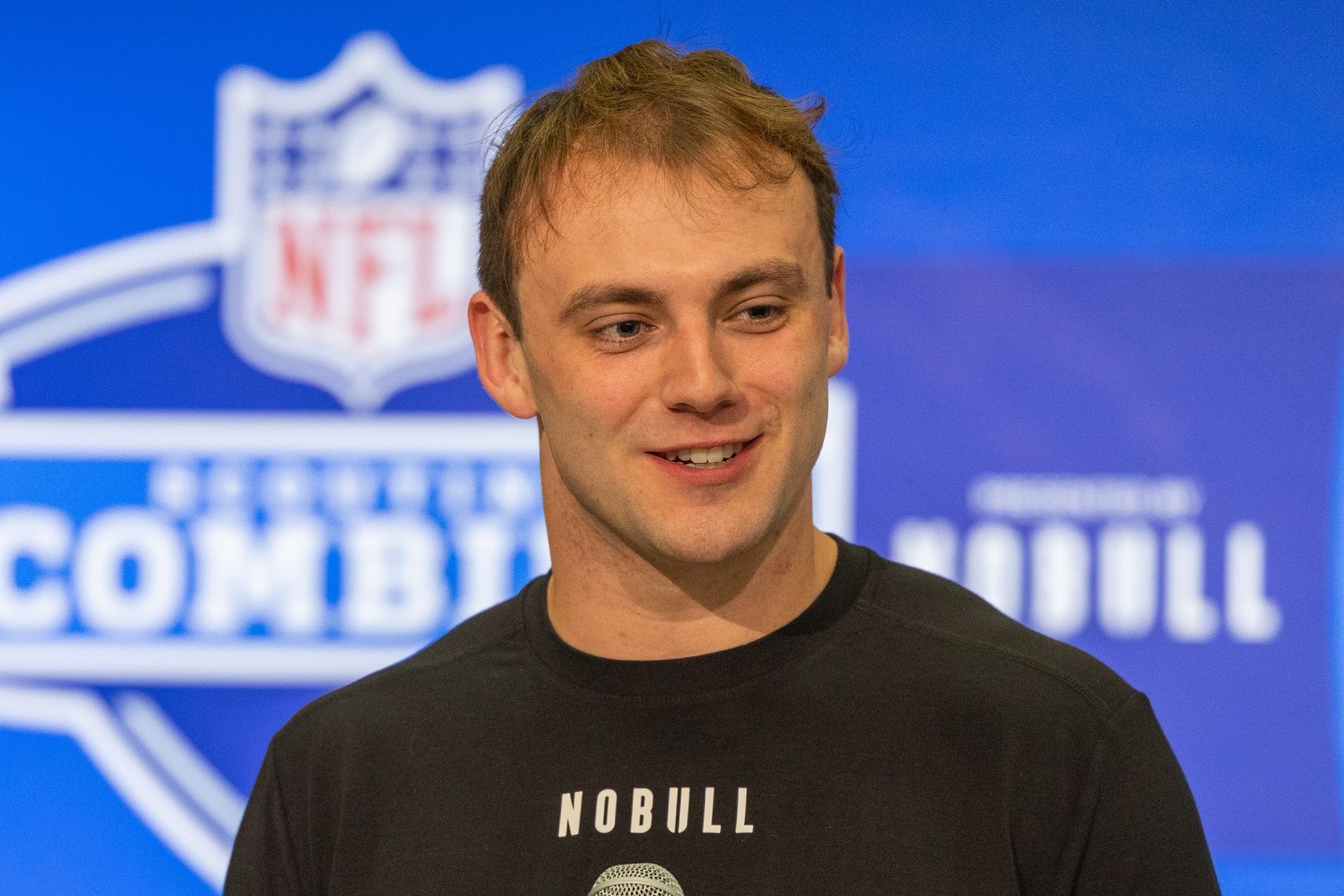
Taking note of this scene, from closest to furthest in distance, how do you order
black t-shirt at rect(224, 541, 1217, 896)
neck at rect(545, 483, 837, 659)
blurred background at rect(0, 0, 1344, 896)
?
1. black t-shirt at rect(224, 541, 1217, 896)
2. neck at rect(545, 483, 837, 659)
3. blurred background at rect(0, 0, 1344, 896)

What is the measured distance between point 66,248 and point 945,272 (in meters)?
1.53

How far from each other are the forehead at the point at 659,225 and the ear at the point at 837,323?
8 centimetres

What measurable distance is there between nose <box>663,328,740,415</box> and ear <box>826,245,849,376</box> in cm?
17

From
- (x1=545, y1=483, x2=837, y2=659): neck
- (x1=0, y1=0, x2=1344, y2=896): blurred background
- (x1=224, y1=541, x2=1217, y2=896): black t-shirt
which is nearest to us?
(x1=224, y1=541, x2=1217, y2=896): black t-shirt

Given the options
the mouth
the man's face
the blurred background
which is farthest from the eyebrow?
the blurred background

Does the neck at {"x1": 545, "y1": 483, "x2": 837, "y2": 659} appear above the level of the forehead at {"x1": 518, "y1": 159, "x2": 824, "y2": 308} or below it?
below

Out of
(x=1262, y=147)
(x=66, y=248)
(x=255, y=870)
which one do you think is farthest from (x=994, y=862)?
(x=66, y=248)

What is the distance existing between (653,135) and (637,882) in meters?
0.62

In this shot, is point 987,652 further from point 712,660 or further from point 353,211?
point 353,211

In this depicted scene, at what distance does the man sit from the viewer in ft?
3.81

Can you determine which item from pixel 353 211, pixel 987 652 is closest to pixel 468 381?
pixel 353 211

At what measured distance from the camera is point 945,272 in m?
2.43

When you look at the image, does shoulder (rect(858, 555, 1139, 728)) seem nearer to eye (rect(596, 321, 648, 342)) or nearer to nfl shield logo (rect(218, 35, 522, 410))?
eye (rect(596, 321, 648, 342))

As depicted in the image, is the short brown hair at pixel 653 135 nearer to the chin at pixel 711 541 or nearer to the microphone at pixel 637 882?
the chin at pixel 711 541
